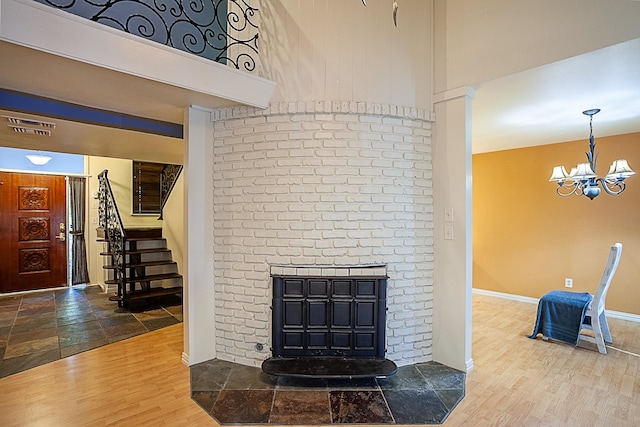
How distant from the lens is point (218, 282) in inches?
127

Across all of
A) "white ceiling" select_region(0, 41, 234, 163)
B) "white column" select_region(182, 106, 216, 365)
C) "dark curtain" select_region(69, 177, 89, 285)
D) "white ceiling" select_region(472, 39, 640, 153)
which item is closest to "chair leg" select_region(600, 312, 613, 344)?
"white ceiling" select_region(472, 39, 640, 153)

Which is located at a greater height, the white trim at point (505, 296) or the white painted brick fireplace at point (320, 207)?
the white painted brick fireplace at point (320, 207)

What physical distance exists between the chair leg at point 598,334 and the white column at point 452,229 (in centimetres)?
152

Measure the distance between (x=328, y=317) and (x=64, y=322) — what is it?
3629 millimetres

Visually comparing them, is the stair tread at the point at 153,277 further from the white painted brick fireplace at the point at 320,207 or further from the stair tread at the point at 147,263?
the white painted brick fireplace at the point at 320,207

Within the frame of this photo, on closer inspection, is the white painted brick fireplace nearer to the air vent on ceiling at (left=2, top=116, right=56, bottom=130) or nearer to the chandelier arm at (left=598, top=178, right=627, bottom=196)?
the air vent on ceiling at (left=2, top=116, right=56, bottom=130)

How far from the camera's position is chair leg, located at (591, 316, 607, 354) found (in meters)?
3.43

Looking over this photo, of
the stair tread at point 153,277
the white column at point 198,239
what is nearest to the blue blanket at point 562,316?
the white column at point 198,239

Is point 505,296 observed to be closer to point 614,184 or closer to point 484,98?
point 614,184

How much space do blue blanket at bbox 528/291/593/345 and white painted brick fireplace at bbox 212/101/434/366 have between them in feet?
5.19

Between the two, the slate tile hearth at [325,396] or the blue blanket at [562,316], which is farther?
the blue blanket at [562,316]

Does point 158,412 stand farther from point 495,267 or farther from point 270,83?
point 495,267

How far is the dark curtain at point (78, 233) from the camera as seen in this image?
252 inches

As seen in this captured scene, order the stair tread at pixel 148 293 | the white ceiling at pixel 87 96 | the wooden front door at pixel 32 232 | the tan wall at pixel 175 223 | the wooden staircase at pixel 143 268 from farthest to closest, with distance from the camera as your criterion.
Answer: the wooden front door at pixel 32 232 → the tan wall at pixel 175 223 → the wooden staircase at pixel 143 268 → the stair tread at pixel 148 293 → the white ceiling at pixel 87 96
